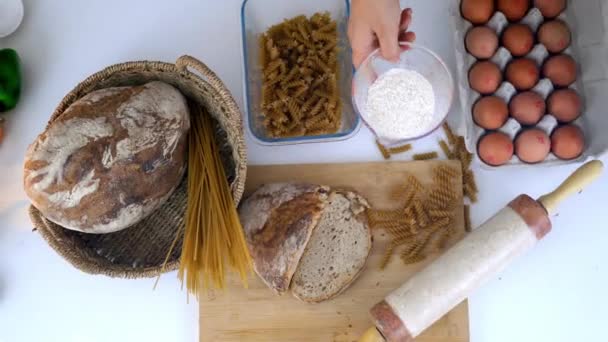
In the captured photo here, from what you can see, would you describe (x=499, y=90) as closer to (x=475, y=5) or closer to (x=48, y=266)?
(x=475, y=5)

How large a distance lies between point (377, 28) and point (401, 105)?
5.7 inches

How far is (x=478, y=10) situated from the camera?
0.99 metres

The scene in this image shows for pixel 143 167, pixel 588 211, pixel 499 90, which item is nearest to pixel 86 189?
pixel 143 167

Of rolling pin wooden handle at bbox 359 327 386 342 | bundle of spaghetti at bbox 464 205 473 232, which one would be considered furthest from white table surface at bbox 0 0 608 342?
rolling pin wooden handle at bbox 359 327 386 342

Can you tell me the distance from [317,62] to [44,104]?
0.58m

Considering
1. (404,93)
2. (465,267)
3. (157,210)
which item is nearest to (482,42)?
(404,93)

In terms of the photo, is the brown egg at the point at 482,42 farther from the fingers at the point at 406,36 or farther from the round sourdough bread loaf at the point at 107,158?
the round sourdough bread loaf at the point at 107,158

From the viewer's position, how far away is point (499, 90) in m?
0.99

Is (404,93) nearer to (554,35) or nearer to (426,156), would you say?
(426,156)

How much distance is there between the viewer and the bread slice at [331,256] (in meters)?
1.02

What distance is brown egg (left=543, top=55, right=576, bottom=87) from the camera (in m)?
0.98

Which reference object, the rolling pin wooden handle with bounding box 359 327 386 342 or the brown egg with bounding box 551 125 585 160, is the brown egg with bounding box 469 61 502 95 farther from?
the rolling pin wooden handle with bounding box 359 327 386 342

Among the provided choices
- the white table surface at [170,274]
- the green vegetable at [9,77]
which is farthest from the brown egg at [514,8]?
the green vegetable at [9,77]

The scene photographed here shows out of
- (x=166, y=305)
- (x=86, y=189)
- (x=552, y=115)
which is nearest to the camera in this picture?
(x=86, y=189)
